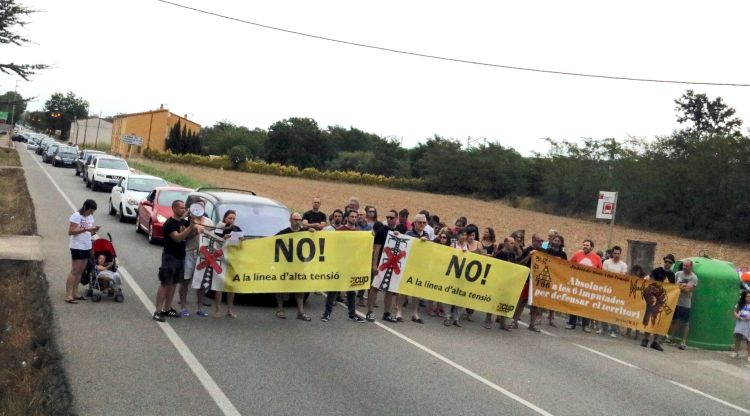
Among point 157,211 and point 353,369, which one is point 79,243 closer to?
point 353,369

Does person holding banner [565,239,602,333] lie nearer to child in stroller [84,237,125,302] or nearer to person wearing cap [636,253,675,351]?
person wearing cap [636,253,675,351]

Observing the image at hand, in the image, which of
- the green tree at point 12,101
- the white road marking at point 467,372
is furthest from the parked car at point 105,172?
the white road marking at point 467,372

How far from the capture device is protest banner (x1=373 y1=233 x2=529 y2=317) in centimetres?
1255

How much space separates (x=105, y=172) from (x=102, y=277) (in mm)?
24020

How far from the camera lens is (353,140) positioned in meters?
146

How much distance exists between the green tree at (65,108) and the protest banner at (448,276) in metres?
140

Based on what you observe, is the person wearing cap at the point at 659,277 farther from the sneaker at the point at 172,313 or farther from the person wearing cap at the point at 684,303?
the sneaker at the point at 172,313

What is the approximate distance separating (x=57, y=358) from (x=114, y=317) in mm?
2172

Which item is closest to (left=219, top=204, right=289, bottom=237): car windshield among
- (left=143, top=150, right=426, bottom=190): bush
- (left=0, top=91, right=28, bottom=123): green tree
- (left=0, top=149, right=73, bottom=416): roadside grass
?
(left=0, top=149, right=73, bottom=416): roadside grass

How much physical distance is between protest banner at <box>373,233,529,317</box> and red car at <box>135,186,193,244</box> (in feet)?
24.8

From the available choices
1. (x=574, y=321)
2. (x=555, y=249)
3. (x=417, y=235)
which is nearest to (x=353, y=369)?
(x=417, y=235)

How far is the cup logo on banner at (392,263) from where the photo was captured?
1245 cm

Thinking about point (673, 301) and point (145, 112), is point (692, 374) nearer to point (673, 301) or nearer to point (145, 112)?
point (673, 301)

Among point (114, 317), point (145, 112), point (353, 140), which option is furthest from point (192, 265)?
point (353, 140)
